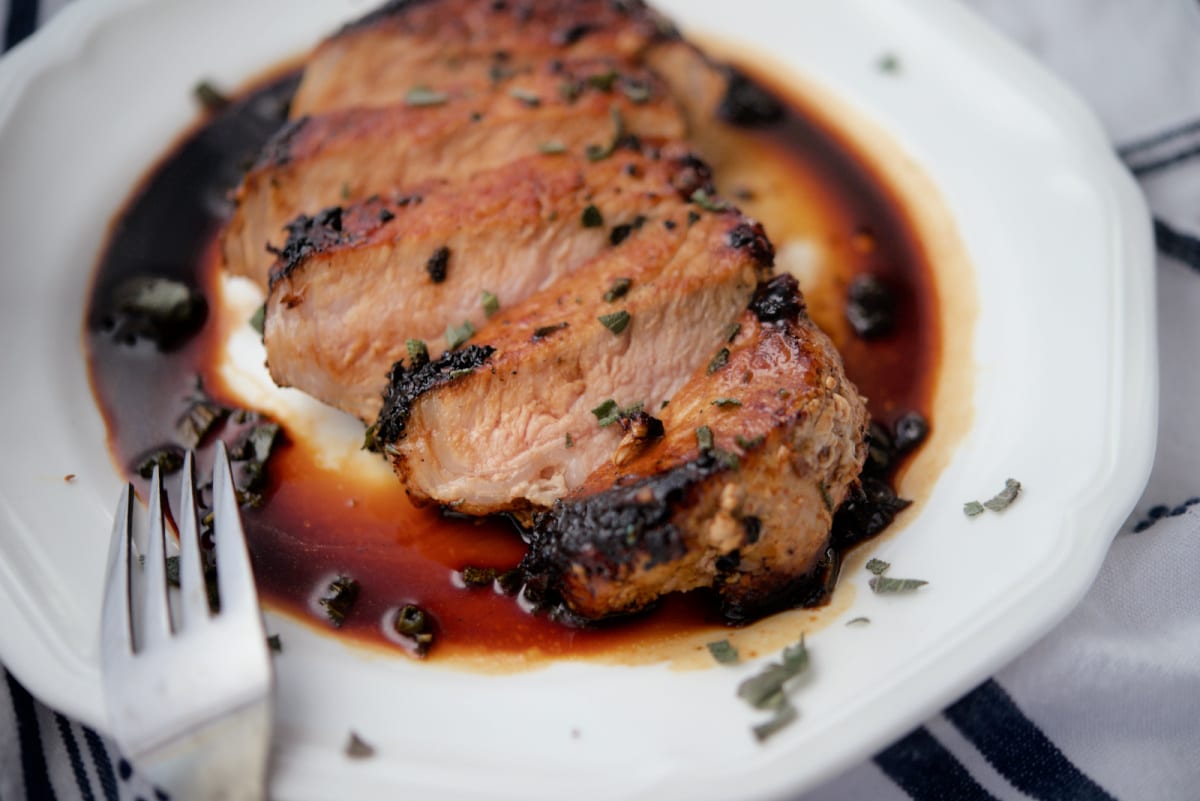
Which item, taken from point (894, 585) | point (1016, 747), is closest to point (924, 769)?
point (1016, 747)

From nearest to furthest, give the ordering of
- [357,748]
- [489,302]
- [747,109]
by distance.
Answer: [357,748] < [489,302] < [747,109]

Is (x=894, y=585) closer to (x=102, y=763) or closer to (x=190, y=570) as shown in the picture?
(x=190, y=570)

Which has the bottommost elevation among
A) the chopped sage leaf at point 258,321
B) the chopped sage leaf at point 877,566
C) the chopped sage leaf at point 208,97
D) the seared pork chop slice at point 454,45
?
the chopped sage leaf at point 877,566

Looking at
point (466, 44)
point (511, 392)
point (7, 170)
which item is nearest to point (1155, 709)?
point (511, 392)

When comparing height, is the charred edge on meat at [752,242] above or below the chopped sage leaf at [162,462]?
above

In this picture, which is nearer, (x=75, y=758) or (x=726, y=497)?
(x=726, y=497)

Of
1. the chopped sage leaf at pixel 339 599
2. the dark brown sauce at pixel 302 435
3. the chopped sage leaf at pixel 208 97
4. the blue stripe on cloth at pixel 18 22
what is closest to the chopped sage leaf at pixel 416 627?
the dark brown sauce at pixel 302 435

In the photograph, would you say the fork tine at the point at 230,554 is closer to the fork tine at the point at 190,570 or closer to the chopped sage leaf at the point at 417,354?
the fork tine at the point at 190,570

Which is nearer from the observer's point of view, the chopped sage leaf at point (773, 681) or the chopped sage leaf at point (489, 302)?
the chopped sage leaf at point (773, 681)
